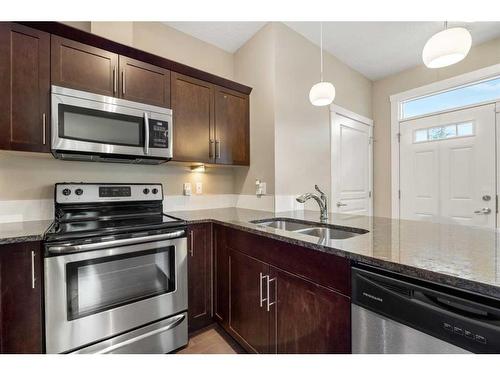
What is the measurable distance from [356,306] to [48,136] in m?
1.95

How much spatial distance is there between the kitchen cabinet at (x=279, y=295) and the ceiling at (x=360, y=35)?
1.99 metres

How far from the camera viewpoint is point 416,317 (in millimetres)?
759

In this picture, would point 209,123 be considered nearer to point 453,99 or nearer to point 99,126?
point 99,126

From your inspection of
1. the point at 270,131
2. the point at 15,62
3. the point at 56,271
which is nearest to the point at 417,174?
the point at 270,131

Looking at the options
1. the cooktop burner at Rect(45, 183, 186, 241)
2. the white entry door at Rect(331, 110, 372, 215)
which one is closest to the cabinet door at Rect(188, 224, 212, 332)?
the cooktop burner at Rect(45, 183, 186, 241)

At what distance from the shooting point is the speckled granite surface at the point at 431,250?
67 cm

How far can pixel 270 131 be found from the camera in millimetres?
2293

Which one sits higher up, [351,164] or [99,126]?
[99,126]

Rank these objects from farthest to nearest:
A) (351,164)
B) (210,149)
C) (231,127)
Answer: (351,164) < (231,127) < (210,149)

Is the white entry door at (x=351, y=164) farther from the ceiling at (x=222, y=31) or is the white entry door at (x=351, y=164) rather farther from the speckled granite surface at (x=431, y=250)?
the speckled granite surface at (x=431, y=250)

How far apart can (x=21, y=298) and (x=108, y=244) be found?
45 centimetres

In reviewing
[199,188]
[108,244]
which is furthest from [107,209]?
[199,188]

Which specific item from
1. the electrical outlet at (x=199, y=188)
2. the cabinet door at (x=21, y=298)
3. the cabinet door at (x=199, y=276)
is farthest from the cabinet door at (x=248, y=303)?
the cabinet door at (x=21, y=298)
